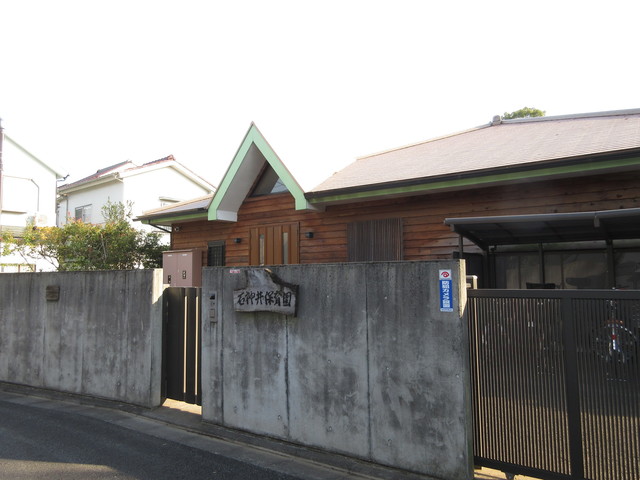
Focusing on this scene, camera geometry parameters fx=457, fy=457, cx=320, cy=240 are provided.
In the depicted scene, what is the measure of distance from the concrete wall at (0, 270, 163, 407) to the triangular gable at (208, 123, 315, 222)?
406 centimetres

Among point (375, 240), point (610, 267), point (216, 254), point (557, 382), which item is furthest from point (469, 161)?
point (216, 254)

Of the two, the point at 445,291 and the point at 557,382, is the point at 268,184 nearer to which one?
the point at 445,291

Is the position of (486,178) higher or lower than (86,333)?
higher

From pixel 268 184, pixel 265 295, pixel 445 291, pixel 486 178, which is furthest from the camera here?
pixel 268 184

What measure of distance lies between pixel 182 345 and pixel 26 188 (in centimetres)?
2300

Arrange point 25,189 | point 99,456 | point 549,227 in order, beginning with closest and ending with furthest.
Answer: point 99,456 → point 549,227 → point 25,189

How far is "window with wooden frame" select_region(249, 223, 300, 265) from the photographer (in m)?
11.3

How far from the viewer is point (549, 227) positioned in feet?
24.0

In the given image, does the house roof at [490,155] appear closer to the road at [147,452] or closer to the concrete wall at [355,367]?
the concrete wall at [355,367]

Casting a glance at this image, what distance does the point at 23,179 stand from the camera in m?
24.7

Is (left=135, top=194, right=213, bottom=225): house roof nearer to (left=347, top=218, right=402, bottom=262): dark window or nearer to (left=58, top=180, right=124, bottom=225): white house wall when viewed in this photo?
(left=347, top=218, right=402, bottom=262): dark window

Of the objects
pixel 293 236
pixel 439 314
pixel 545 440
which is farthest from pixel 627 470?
pixel 293 236

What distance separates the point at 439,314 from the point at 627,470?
1.84 meters

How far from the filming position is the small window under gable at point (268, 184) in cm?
1175
